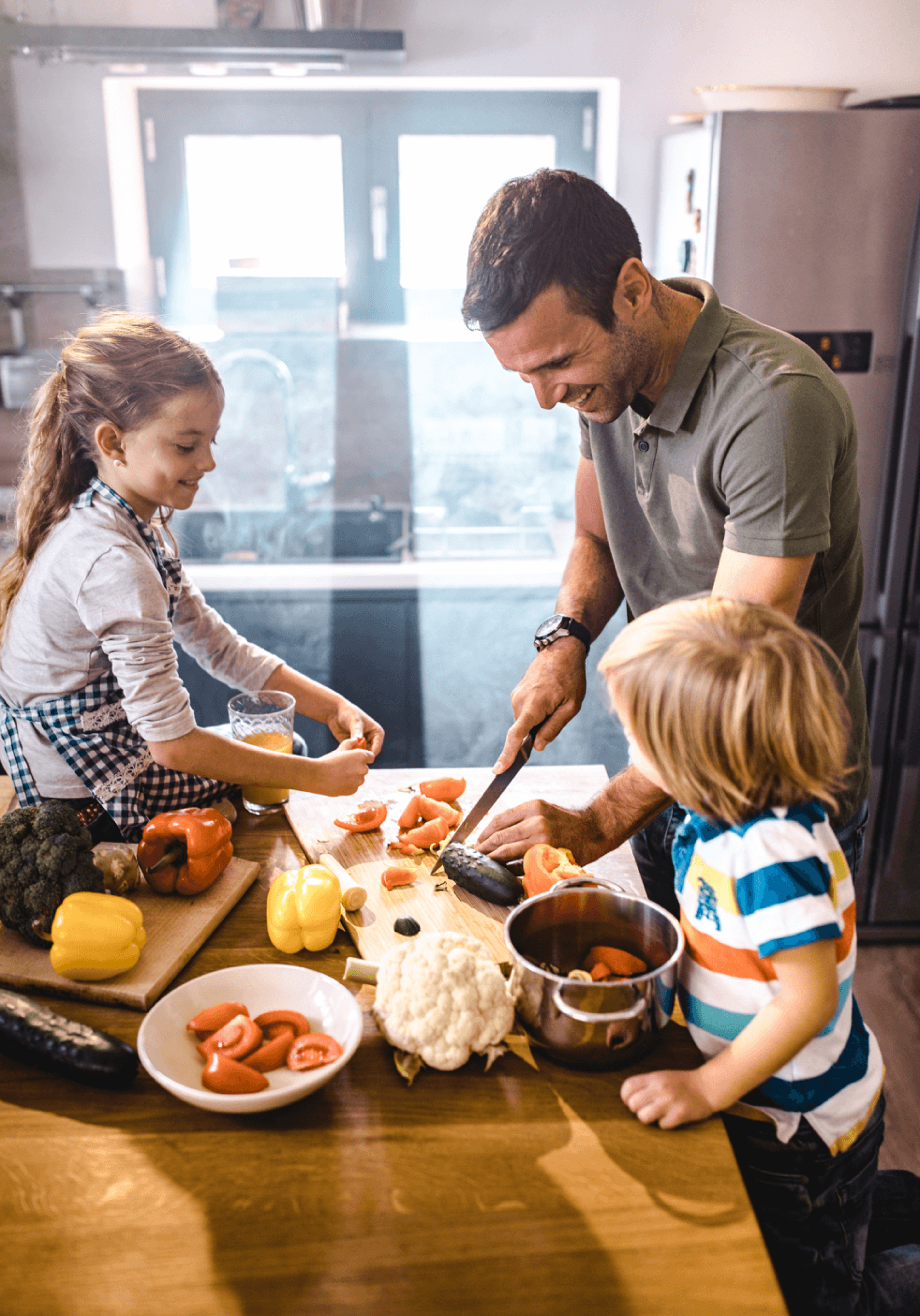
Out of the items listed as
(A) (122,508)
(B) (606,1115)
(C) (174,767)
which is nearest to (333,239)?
(A) (122,508)

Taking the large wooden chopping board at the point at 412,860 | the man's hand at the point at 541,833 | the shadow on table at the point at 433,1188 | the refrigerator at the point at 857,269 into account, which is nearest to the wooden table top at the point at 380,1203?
the shadow on table at the point at 433,1188

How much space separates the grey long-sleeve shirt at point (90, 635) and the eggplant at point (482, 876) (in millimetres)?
400

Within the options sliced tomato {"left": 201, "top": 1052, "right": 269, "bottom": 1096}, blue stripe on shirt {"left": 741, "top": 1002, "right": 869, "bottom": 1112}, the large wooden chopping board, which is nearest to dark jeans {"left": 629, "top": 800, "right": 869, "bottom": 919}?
the large wooden chopping board

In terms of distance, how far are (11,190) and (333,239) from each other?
0.96 metres

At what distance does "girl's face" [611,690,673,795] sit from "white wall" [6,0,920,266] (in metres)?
2.39

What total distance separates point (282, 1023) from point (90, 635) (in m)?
0.68

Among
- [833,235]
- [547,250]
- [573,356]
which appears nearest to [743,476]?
[573,356]

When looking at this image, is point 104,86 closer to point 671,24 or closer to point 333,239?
point 333,239

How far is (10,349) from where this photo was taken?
9.98ft

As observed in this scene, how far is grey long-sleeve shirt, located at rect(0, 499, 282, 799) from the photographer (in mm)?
1285

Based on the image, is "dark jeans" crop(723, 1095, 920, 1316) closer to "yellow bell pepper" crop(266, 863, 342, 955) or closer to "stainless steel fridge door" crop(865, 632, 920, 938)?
"yellow bell pepper" crop(266, 863, 342, 955)

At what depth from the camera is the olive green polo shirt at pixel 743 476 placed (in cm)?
120

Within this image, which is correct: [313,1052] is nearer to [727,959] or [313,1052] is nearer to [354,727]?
[727,959]

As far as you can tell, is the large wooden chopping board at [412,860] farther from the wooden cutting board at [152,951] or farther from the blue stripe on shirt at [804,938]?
the blue stripe on shirt at [804,938]
